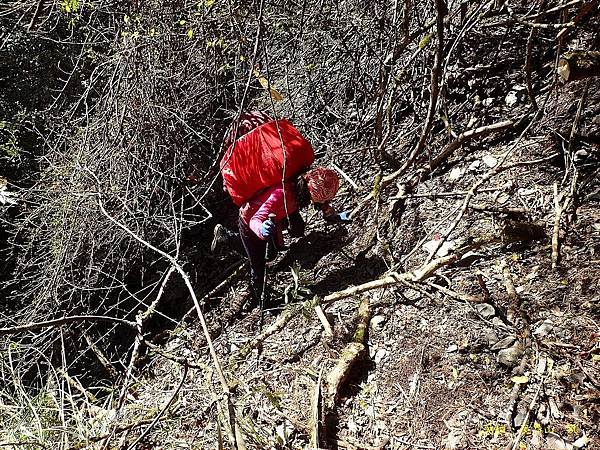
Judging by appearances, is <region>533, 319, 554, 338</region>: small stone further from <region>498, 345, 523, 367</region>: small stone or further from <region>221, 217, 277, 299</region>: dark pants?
<region>221, 217, 277, 299</region>: dark pants

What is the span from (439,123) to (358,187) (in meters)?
0.81

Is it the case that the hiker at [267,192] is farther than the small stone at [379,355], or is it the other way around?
the hiker at [267,192]

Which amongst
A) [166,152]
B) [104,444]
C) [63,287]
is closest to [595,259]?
[104,444]

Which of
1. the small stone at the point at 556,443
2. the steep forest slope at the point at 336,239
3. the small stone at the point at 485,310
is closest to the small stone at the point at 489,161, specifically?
the steep forest slope at the point at 336,239

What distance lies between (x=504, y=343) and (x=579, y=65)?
1.63m

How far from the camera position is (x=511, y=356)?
8.84 feet

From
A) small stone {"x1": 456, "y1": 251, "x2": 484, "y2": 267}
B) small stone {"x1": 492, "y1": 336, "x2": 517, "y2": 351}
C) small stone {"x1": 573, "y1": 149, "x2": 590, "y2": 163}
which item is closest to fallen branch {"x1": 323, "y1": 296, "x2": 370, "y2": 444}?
small stone {"x1": 456, "y1": 251, "x2": 484, "y2": 267}

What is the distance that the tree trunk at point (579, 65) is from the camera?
123 inches

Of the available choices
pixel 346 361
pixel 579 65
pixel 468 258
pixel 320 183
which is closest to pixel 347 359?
pixel 346 361

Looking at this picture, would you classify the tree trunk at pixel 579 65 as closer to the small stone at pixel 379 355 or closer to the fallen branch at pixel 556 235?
the fallen branch at pixel 556 235

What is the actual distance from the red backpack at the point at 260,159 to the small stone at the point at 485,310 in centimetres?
145

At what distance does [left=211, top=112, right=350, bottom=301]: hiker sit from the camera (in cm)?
370

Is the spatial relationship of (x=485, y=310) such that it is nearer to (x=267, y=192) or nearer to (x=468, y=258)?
(x=468, y=258)

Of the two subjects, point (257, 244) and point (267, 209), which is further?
point (257, 244)
